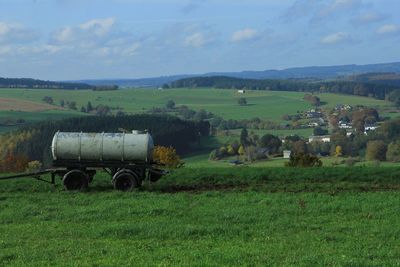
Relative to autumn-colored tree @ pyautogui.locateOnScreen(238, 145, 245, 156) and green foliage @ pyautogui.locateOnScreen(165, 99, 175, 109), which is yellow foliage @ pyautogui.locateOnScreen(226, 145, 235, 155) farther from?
green foliage @ pyautogui.locateOnScreen(165, 99, 175, 109)

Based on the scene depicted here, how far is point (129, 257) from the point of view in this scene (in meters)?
11.4

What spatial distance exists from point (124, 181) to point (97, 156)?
1.41 meters

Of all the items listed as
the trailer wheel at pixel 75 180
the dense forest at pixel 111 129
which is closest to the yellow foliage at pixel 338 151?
the dense forest at pixel 111 129

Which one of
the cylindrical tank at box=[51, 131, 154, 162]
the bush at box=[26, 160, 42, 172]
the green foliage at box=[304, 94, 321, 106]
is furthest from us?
the green foliage at box=[304, 94, 321, 106]

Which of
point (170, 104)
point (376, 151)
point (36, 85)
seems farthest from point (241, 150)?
point (36, 85)

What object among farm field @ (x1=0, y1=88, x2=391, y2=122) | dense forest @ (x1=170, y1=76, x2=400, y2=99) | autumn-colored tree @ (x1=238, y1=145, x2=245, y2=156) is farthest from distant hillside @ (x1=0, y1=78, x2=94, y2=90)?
autumn-colored tree @ (x1=238, y1=145, x2=245, y2=156)

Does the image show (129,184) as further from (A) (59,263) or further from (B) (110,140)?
(A) (59,263)

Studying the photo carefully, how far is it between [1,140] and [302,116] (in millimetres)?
56218

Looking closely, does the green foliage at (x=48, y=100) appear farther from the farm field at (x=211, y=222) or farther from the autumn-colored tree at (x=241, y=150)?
the farm field at (x=211, y=222)

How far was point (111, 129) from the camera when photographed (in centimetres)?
6925

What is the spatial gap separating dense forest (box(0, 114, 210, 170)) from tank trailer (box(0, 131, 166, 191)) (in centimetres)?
4247

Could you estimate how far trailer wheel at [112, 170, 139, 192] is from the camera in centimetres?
2261

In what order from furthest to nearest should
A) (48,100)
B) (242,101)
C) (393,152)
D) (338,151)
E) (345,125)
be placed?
(242,101)
(48,100)
(345,125)
(338,151)
(393,152)

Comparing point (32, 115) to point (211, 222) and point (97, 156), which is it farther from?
point (211, 222)
